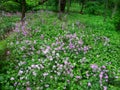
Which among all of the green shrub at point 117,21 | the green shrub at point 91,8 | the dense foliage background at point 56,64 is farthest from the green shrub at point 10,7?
the green shrub at point 91,8

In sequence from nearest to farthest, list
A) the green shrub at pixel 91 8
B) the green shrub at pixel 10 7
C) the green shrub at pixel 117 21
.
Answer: the green shrub at pixel 117 21, the green shrub at pixel 10 7, the green shrub at pixel 91 8

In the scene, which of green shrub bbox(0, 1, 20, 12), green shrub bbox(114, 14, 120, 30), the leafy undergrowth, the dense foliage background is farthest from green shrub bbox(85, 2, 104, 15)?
the leafy undergrowth

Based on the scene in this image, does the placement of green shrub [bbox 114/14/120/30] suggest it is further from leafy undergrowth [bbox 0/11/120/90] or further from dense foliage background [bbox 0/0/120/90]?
leafy undergrowth [bbox 0/11/120/90]

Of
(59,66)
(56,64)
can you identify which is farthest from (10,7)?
(59,66)

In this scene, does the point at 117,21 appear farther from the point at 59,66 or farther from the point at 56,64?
the point at 59,66

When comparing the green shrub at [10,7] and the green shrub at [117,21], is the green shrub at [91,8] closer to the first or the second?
the green shrub at [10,7]

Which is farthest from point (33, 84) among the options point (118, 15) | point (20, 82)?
point (118, 15)

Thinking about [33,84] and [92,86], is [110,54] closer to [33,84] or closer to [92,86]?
[92,86]

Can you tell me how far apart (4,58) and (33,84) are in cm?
161

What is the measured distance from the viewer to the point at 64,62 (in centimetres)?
676

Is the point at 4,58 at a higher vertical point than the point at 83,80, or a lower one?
higher

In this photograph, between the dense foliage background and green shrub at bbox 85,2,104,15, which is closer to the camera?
the dense foliage background

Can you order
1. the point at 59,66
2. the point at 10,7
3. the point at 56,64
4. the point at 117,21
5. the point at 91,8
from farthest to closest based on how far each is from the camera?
the point at 91,8 → the point at 10,7 → the point at 117,21 → the point at 56,64 → the point at 59,66

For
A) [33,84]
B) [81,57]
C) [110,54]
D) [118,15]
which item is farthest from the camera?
[118,15]
